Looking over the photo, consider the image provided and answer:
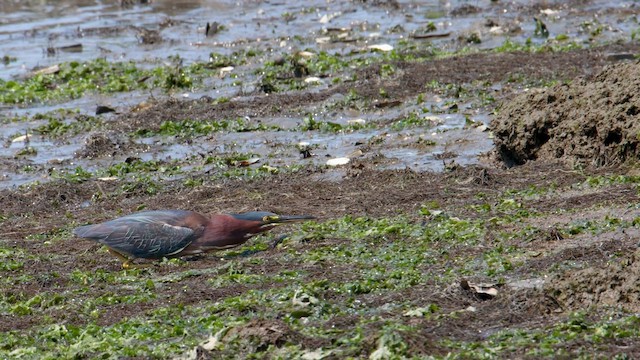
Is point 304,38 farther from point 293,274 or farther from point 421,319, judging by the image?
point 421,319

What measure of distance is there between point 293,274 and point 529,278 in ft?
4.98

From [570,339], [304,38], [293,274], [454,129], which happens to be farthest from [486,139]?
[304,38]

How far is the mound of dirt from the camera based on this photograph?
959cm

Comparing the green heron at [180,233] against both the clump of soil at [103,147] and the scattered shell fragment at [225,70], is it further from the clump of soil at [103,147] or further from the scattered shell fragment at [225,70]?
the scattered shell fragment at [225,70]

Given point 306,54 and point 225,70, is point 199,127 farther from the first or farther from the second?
point 306,54

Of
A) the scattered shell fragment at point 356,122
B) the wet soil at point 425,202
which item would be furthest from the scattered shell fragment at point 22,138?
the scattered shell fragment at point 356,122

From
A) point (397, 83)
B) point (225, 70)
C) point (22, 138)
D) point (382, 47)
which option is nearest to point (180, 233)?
point (22, 138)

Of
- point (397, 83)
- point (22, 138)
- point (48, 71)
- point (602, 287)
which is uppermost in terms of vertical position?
point (602, 287)

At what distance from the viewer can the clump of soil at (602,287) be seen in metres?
5.99

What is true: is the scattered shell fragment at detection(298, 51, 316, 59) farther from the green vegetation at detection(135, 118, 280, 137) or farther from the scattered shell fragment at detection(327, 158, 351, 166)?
the scattered shell fragment at detection(327, 158, 351, 166)

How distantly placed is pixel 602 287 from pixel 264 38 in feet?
45.6

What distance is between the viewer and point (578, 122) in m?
9.95

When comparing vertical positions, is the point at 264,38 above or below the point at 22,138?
above

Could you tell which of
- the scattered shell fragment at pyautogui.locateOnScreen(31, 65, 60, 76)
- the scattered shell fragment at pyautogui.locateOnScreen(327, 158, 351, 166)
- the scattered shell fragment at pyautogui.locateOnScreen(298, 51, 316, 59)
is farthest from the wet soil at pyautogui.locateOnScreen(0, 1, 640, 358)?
the scattered shell fragment at pyautogui.locateOnScreen(31, 65, 60, 76)
